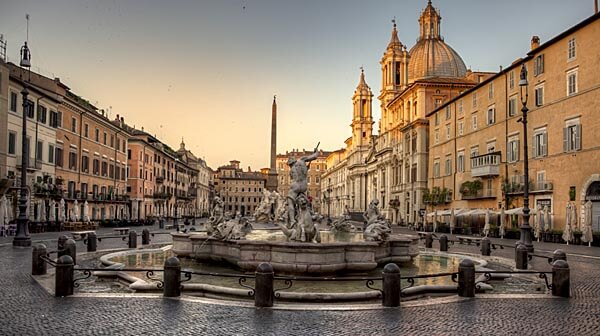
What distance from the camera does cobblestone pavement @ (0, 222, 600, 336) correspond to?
8.52 meters

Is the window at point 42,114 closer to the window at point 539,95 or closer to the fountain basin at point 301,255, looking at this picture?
the fountain basin at point 301,255

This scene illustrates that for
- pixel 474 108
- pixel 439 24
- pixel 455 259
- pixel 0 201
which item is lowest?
pixel 455 259

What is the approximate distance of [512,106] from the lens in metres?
41.9

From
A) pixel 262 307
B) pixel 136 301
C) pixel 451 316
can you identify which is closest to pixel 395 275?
pixel 451 316

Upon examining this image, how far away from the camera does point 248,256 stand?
1495cm

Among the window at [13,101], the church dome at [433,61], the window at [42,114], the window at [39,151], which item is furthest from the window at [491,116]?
the window at [13,101]

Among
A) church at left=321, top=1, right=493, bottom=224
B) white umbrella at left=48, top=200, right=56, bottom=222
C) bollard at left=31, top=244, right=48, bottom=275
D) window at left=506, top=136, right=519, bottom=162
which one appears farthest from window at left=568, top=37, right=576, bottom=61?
white umbrella at left=48, top=200, right=56, bottom=222

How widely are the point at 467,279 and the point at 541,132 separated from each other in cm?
2945

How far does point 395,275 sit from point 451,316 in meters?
1.33

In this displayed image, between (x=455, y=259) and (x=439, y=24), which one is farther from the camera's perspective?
(x=439, y=24)

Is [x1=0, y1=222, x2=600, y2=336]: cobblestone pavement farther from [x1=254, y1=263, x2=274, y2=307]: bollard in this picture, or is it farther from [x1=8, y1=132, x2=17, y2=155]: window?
[x1=8, y1=132, x2=17, y2=155]: window

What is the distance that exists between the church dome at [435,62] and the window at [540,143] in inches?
1348

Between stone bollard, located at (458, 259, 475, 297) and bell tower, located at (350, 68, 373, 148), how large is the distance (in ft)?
350

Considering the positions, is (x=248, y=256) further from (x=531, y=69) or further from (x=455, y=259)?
(x=531, y=69)
